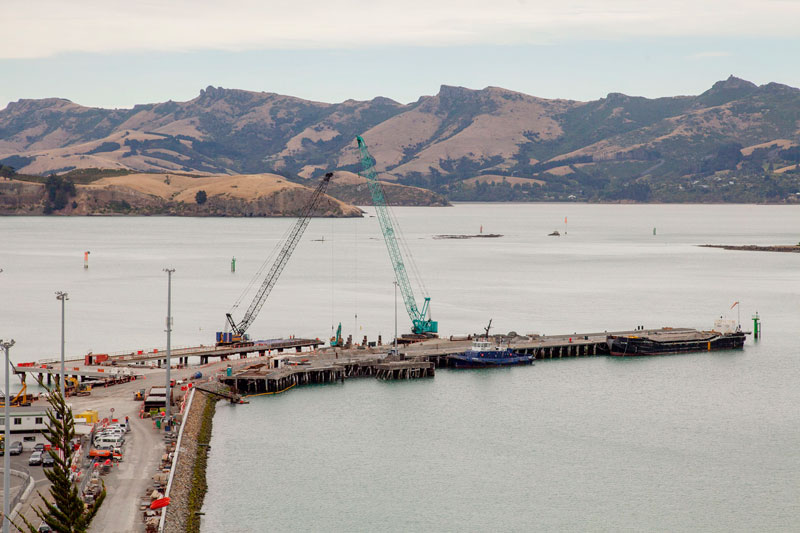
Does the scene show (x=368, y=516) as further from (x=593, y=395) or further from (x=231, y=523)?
(x=593, y=395)

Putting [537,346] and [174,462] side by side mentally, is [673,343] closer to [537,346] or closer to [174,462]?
[537,346]

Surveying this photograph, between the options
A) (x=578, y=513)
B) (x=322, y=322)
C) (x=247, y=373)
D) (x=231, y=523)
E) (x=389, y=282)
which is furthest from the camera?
(x=389, y=282)

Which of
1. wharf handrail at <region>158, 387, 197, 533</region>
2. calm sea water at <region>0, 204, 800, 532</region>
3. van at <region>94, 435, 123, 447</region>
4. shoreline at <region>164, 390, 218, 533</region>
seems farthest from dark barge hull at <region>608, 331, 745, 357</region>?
van at <region>94, 435, 123, 447</region>

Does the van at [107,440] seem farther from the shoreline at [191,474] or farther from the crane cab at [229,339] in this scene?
the crane cab at [229,339]

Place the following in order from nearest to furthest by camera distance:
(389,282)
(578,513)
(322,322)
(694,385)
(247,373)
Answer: (578,513)
(247,373)
(694,385)
(322,322)
(389,282)

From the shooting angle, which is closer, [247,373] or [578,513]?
[578,513]

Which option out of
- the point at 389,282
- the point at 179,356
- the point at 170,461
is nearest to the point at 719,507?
the point at 170,461

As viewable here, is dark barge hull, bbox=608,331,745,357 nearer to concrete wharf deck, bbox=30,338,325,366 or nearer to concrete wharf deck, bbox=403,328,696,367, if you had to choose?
concrete wharf deck, bbox=403,328,696,367
